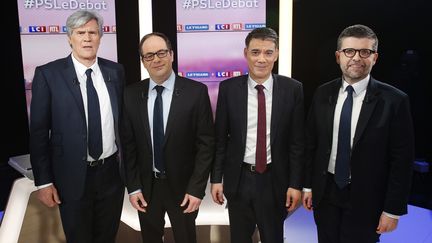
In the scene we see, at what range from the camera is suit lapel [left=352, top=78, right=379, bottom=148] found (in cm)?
189

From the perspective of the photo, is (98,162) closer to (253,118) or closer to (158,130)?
(158,130)

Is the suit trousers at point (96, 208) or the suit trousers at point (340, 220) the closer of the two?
the suit trousers at point (340, 220)

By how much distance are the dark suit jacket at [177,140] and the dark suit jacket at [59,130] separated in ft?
0.79

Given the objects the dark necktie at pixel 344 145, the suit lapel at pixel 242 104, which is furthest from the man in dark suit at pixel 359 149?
the suit lapel at pixel 242 104

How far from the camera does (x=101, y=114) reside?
7.06 ft

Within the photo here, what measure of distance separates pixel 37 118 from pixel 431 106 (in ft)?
15.1

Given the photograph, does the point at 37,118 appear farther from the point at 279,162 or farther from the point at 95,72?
the point at 279,162

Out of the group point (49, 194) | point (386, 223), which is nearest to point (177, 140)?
point (49, 194)

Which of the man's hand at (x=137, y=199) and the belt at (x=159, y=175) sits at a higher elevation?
the belt at (x=159, y=175)

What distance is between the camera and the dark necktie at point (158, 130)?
2092 mm

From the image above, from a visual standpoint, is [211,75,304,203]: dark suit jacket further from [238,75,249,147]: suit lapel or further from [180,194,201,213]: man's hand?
[180,194,201,213]: man's hand

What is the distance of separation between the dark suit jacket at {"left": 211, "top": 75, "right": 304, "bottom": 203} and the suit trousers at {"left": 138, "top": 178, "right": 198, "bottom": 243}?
286mm

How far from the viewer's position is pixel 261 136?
6.75 feet

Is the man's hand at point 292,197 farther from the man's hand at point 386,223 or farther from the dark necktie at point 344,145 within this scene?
the man's hand at point 386,223
